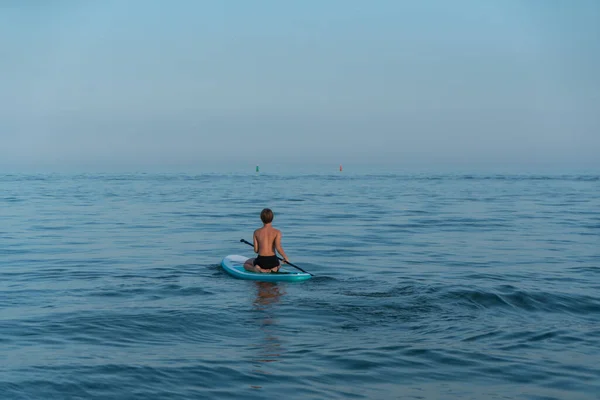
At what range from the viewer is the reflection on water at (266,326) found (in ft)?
29.7

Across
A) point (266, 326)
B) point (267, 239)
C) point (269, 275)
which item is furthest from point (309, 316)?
point (267, 239)

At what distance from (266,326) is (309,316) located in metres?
0.96

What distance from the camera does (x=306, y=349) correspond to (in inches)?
376

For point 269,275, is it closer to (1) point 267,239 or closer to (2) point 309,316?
(1) point 267,239

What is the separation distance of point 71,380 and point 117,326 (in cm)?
273

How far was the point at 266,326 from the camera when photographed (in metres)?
11.0

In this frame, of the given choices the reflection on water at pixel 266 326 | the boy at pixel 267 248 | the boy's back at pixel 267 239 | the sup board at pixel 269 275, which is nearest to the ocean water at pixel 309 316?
the reflection on water at pixel 266 326

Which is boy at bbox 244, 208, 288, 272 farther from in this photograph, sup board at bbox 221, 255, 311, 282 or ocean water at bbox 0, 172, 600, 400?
ocean water at bbox 0, 172, 600, 400

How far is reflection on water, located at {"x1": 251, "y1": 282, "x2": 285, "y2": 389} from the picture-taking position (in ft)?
29.7

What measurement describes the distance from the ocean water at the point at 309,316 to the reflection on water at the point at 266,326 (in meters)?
0.04

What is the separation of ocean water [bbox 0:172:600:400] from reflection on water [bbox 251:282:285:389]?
4 cm

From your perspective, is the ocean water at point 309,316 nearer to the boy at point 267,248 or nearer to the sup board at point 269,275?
the sup board at point 269,275

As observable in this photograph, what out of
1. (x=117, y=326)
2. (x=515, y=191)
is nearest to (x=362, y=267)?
(x=117, y=326)

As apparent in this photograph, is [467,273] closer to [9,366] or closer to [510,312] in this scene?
[510,312]
